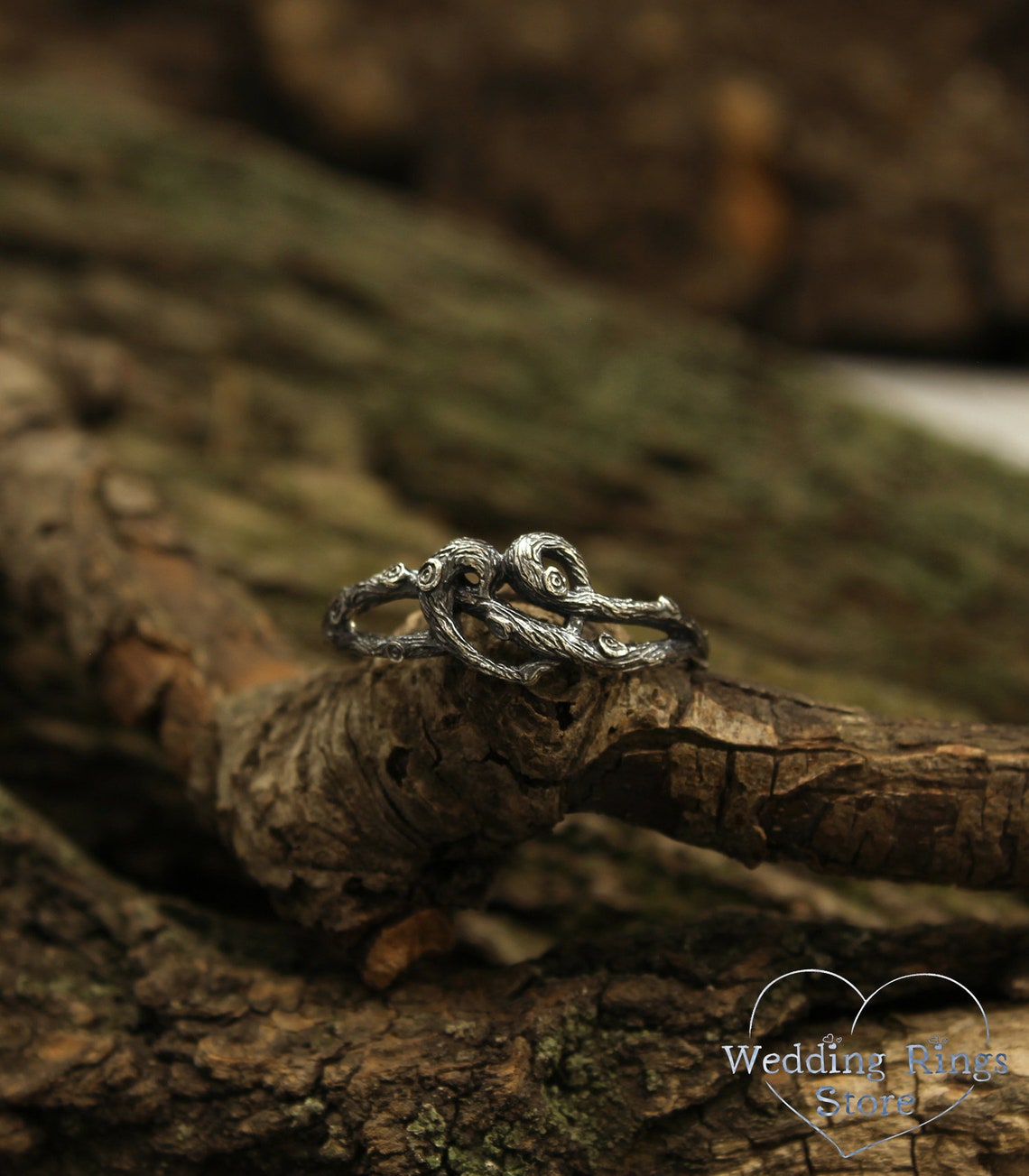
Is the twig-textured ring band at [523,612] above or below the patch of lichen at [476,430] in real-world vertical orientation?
below

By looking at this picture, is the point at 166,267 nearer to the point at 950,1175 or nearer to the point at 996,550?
the point at 996,550

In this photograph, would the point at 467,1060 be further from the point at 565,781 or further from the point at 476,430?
the point at 476,430

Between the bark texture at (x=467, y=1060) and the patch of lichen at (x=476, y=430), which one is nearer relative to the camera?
the bark texture at (x=467, y=1060)

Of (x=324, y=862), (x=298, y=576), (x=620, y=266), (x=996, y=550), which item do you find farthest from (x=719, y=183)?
(x=324, y=862)

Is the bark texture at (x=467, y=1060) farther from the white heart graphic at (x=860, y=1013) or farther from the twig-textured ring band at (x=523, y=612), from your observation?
the twig-textured ring band at (x=523, y=612)

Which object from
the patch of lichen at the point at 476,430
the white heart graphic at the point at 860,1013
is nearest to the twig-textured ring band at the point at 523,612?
the white heart graphic at the point at 860,1013

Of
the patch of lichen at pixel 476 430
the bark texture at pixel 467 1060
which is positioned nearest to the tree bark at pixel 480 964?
the bark texture at pixel 467 1060

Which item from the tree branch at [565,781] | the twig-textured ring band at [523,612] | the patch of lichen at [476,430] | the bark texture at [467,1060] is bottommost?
the bark texture at [467,1060]

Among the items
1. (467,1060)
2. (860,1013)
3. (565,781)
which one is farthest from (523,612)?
(860,1013)
